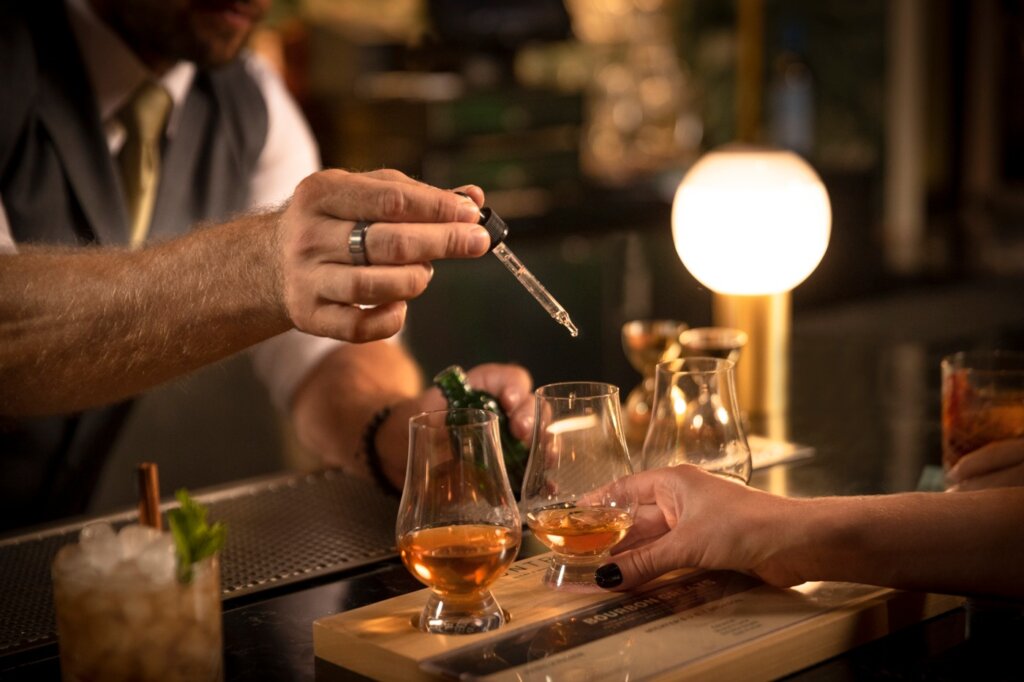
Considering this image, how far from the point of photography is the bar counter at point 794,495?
3.62ft

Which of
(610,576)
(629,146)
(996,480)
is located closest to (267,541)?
(610,576)

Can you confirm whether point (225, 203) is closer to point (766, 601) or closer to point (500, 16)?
point (766, 601)

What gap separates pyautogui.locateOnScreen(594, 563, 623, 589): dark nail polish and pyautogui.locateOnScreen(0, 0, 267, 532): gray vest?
40.1 inches

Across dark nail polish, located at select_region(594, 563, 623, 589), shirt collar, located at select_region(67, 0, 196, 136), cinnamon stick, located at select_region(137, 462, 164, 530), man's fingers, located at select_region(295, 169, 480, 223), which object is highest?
shirt collar, located at select_region(67, 0, 196, 136)

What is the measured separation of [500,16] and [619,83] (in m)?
1.02

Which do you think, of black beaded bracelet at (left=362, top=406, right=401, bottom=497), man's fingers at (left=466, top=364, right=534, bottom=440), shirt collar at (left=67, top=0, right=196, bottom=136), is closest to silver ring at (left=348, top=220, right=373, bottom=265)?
man's fingers at (left=466, top=364, right=534, bottom=440)

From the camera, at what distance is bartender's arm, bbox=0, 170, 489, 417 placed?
1190mm

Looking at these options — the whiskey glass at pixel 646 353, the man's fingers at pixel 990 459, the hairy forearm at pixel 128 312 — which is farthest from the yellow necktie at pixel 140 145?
the man's fingers at pixel 990 459

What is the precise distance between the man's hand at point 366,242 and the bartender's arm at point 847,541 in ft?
1.03

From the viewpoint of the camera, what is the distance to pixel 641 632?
1082mm

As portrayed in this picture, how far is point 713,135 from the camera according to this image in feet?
19.5

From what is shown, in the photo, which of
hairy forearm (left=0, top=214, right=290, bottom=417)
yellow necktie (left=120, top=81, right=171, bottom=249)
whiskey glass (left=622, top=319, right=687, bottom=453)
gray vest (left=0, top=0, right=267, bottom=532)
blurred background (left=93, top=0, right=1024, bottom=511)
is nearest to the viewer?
hairy forearm (left=0, top=214, right=290, bottom=417)

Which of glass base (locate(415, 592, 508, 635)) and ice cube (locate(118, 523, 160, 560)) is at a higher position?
ice cube (locate(118, 523, 160, 560))

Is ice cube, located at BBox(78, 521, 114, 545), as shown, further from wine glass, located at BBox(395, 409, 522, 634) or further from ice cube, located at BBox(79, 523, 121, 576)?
wine glass, located at BBox(395, 409, 522, 634)
